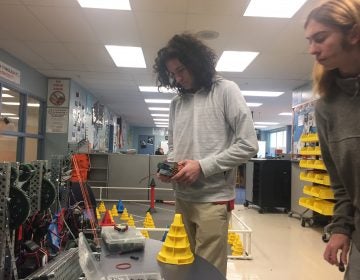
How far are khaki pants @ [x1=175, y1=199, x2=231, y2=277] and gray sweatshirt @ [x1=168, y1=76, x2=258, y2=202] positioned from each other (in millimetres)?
36

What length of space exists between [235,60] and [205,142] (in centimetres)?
372

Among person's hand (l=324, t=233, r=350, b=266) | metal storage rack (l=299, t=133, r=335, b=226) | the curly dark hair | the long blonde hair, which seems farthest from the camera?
metal storage rack (l=299, t=133, r=335, b=226)

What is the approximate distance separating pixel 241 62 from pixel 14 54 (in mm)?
3295

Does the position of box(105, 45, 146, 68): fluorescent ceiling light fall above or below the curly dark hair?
above

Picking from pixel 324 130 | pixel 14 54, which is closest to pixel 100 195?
pixel 14 54

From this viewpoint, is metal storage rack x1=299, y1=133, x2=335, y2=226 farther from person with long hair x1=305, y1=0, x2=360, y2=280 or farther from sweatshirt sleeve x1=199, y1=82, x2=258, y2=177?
person with long hair x1=305, y1=0, x2=360, y2=280

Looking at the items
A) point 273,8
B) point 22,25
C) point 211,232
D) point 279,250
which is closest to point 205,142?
point 211,232

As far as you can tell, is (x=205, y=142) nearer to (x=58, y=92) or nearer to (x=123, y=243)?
(x=123, y=243)

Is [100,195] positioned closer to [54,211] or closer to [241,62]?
[241,62]

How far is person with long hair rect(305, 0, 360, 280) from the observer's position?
78 centimetres

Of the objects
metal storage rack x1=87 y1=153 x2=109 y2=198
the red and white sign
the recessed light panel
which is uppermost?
the recessed light panel

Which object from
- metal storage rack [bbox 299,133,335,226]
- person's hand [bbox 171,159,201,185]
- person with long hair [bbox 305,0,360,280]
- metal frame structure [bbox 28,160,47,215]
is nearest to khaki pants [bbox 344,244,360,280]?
person with long hair [bbox 305,0,360,280]

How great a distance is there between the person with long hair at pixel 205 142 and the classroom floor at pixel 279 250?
1604mm

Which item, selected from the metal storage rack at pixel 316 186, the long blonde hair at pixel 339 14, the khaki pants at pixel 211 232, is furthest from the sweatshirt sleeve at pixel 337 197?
the metal storage rack at pixel 316 186
